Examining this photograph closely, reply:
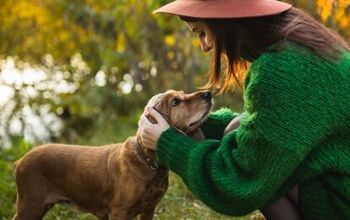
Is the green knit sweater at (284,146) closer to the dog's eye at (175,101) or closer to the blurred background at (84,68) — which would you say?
the dog's eye at (175,101)

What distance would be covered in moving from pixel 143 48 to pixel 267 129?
10.1 m

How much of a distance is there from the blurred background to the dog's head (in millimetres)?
6443

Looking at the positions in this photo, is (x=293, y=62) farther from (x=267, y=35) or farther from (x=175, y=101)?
(x=175, y=101)

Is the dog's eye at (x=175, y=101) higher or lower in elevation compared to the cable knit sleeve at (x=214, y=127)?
higher

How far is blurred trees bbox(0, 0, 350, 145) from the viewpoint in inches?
505

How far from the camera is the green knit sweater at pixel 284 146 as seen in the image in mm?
4012

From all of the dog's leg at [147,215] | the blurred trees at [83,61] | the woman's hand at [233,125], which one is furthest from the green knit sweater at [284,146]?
the blurred trees at [83,61]

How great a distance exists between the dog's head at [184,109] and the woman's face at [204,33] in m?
0.54

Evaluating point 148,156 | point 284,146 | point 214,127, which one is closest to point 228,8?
point 284,146

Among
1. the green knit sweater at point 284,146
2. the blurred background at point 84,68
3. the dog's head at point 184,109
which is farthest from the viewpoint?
the blurred background at point 84,68

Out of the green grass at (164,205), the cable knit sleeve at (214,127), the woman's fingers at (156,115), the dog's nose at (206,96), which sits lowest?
the green grass at (164,205)

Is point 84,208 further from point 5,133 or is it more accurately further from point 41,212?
point 5,133

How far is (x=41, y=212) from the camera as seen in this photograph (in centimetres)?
541

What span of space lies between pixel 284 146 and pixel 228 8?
2.72 feet
